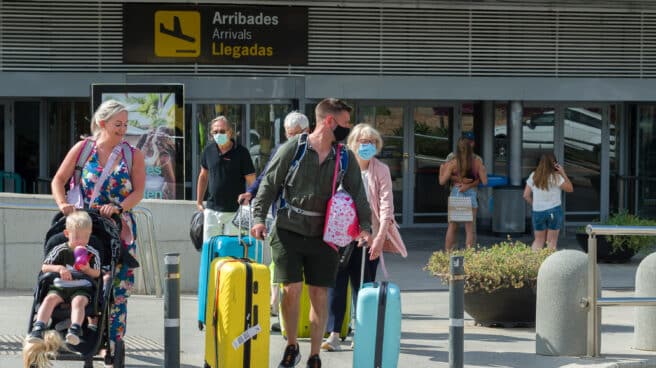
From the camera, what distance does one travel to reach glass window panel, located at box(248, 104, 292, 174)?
18.2 metres

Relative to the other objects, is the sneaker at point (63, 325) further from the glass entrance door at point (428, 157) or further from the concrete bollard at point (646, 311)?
the glass entrance door at point (428, 157)

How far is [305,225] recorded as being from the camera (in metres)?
7.36

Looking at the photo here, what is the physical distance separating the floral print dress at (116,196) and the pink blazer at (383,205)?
210cm

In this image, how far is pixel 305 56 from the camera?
1894 cm

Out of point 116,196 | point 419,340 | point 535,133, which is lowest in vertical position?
point 419,340

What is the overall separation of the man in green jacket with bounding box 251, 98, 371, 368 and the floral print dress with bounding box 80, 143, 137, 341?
0.86m

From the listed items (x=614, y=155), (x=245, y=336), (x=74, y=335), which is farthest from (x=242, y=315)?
(x=614, y=155)

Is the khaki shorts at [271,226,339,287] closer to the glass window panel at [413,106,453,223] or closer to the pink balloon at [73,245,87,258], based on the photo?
the pink balloon at [73,245,87,258]

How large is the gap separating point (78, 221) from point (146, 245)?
505cm

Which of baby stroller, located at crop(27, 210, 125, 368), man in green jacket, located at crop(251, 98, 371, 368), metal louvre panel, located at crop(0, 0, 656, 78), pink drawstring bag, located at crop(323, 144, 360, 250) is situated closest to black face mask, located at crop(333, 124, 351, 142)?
man in green jacket, located at crop(251, 98, 371, 368)

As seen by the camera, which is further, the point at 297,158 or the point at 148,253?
the point at 148,253

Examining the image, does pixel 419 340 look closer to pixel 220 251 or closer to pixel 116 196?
pixel 220 251

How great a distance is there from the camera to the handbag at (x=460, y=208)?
14.4 m

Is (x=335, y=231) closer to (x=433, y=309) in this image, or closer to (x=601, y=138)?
(x=433, y=309)
